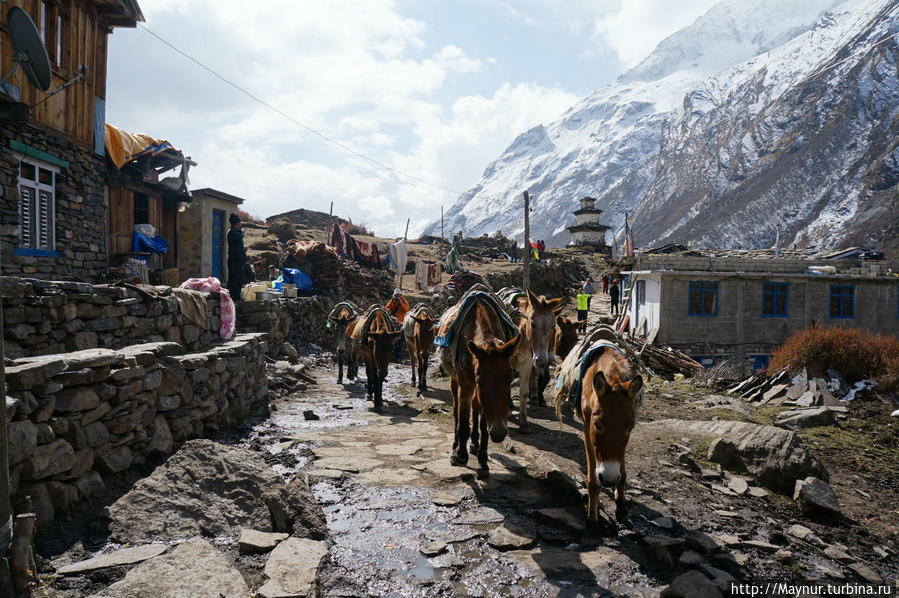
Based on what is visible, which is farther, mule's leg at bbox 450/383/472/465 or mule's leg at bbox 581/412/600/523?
mule's leg at bbox 450/383/472/465

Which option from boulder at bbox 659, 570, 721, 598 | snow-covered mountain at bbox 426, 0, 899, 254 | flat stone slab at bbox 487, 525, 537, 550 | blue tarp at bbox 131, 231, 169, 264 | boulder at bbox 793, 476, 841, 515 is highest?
snow-covered mountain at bbox 426, 0, 899, 254

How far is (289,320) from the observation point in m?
15.2

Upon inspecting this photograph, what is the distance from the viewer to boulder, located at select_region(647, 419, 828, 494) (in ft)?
20.9

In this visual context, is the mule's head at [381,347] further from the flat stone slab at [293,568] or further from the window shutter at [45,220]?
the window shutter at [45,220]

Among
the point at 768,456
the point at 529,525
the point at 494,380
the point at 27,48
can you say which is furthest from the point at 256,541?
the point at 768,456

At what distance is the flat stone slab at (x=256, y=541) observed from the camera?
161 inches

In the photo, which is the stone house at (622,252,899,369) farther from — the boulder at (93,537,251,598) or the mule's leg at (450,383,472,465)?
the boulder at (93,537,251,598)

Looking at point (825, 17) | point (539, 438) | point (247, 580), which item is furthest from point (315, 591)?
point (825, 17)

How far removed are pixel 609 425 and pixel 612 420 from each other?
0.05 m

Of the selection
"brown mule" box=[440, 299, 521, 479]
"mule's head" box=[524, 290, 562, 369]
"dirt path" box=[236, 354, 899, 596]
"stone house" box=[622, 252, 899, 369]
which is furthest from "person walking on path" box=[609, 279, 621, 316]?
"brown mule" box=[440, 299, 521, 479]

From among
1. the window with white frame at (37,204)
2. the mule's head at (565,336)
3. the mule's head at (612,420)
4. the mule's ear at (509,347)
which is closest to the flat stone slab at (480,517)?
the mule's head at (612,420)

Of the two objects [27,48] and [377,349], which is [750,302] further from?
[27,48]

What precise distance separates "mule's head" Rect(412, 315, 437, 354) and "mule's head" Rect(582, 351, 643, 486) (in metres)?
7.03

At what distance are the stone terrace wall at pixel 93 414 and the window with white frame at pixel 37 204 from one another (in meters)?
5.95
